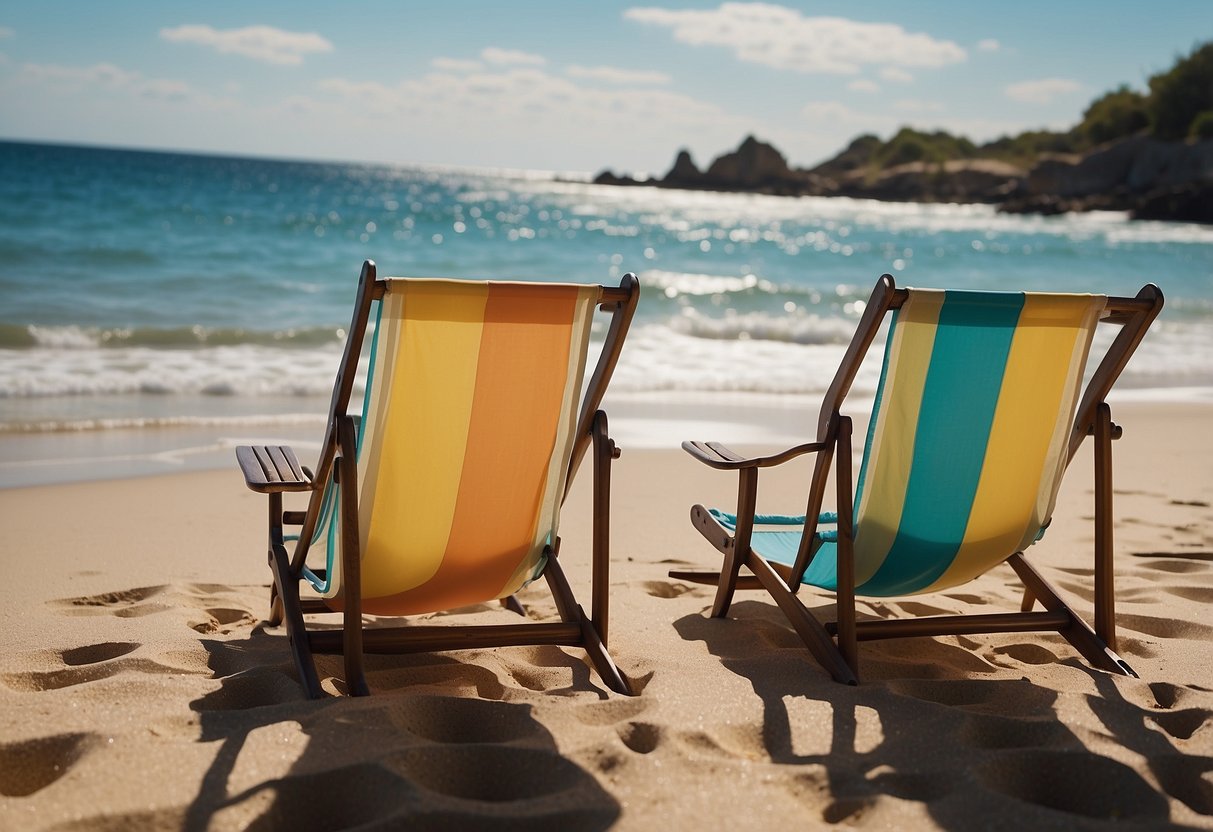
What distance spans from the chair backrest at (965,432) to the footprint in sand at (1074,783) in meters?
0.73

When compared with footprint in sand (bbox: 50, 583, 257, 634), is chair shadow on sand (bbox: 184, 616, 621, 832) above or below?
above

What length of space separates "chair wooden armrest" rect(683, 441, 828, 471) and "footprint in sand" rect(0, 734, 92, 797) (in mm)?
1536

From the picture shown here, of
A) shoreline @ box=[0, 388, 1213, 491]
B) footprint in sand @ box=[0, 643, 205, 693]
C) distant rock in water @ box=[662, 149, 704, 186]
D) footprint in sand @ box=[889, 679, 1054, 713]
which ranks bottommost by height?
shoreline @ box=[0, 388, 1213, 491]

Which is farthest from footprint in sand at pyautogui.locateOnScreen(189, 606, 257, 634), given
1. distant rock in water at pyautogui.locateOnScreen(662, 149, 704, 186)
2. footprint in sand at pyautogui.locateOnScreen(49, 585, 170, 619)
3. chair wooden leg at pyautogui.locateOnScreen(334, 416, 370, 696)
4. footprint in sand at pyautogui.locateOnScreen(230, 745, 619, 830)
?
distant rock in water at pyautogui.locateOnScreen(662, 149, 704, 186)

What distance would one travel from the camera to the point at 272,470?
267cm

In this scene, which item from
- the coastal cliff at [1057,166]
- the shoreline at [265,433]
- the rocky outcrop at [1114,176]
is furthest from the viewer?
the coastal cliff at [1057,166]

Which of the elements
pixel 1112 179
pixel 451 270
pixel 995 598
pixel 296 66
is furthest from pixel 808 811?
pixel 1112 179

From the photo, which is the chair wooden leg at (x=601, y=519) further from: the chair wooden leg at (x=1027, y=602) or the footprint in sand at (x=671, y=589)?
the chair wooden leg at (x=1027, y=602)

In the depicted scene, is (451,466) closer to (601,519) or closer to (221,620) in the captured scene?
(601,519)

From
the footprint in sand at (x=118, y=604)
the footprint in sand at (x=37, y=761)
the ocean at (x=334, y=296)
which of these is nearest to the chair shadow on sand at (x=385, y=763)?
the footprint in sand at (x=37, y=761)

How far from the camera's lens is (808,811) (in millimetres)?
1969

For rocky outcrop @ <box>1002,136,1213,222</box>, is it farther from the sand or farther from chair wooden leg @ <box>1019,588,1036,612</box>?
the sand

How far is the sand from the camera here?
1.94 meters

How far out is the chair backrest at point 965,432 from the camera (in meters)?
2.67
